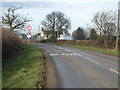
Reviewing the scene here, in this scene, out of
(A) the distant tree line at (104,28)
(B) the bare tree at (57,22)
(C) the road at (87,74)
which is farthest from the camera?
(B) the bare tree at (57,22)

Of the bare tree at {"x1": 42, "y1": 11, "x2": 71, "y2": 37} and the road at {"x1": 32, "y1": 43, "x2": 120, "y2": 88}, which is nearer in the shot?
the road at {"x1": 32, "y1": 43, "x2": 120, "y2": 88}

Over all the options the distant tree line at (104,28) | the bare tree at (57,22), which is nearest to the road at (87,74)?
the distant tree line at (104,28)

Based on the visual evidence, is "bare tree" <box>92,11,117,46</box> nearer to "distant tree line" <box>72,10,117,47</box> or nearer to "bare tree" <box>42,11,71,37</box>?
"distant tree line" <box>72,10,117,47</box>

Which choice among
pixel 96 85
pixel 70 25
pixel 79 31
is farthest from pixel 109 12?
pixel 79 31

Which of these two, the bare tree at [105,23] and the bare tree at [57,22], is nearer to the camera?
the bare tree at [105,23]

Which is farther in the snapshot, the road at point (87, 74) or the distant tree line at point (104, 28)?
the distant tree line at point (104, 28)

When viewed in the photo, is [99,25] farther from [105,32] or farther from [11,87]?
[11,87]

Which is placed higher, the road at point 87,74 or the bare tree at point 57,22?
the bare tree at point 57,22

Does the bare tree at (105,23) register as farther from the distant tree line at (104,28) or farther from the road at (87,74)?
the road at (87,74)

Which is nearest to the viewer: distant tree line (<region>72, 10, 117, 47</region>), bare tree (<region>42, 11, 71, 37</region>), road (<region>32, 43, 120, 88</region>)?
road (<region>32, 43, 120, 88</region>)

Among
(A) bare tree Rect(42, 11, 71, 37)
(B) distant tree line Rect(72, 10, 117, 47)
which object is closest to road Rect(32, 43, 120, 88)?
(B) distant tree line Rect(72, 10, 117, 47)

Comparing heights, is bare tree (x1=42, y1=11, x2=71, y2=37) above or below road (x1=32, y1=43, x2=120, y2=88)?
above

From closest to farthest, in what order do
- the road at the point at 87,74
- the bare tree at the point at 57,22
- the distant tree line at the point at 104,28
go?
1. the road at the point at 87,74
2. the distant tree line at the point at 104,28
3. the bare tree at the point at 57,22

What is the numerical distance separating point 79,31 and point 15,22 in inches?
2089
